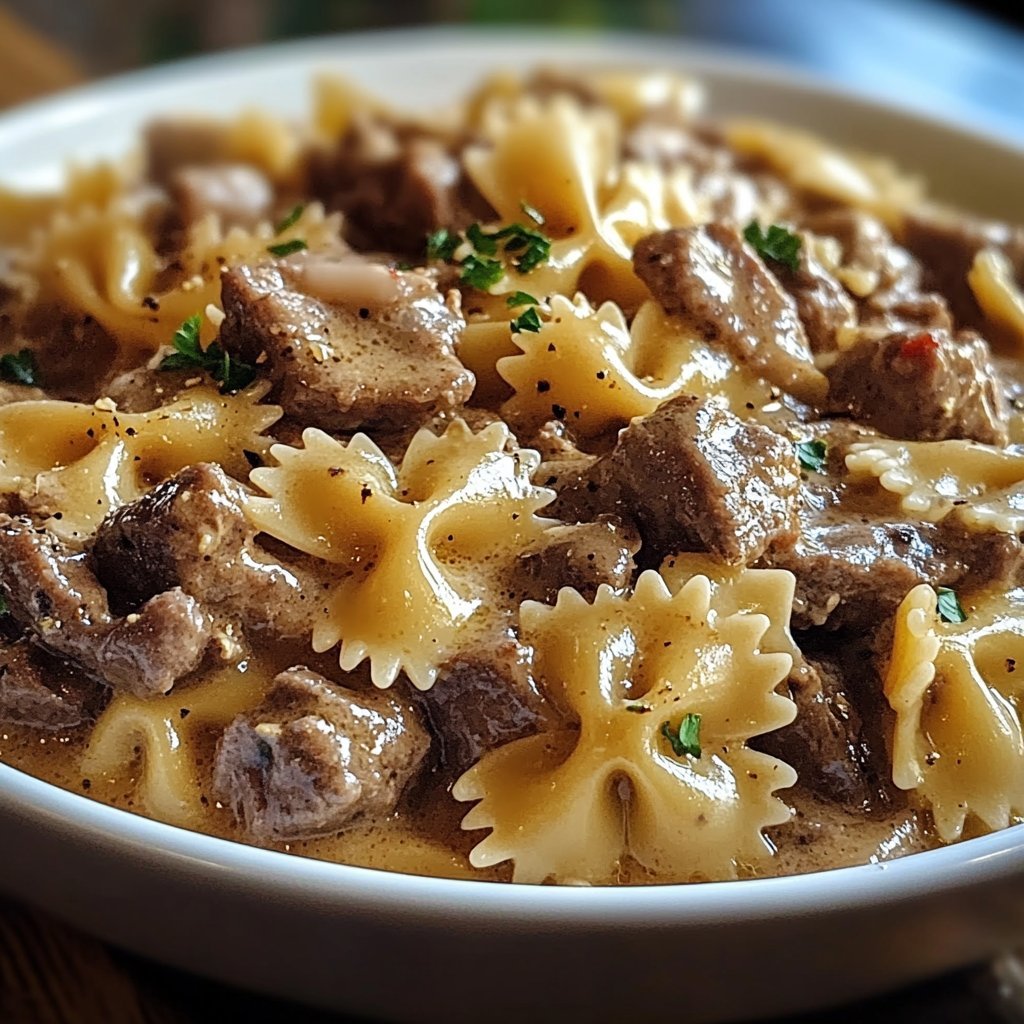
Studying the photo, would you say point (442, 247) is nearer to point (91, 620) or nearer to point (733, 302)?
point (733, 302)

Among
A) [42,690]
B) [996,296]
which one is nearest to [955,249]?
[996,296]

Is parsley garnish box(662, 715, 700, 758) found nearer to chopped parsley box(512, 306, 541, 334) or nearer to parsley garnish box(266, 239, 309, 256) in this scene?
chopped parsley box(512, 306, 541, 334)

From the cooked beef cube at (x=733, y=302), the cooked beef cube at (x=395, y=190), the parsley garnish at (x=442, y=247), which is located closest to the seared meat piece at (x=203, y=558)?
the parsley garnish at (x=442, y=247)

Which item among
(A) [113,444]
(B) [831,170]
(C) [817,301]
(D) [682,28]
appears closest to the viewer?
(A) [113,444]

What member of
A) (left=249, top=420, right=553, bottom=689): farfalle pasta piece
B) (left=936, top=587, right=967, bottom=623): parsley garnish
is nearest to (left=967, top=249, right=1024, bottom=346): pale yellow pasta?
(left=936, top=587, right=967, bottom=623): parsley garnish

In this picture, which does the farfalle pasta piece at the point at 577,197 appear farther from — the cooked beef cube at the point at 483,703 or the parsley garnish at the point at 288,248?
the cooked beef cube at the point at 483,703

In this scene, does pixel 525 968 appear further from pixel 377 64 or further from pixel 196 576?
pixel 377 64
